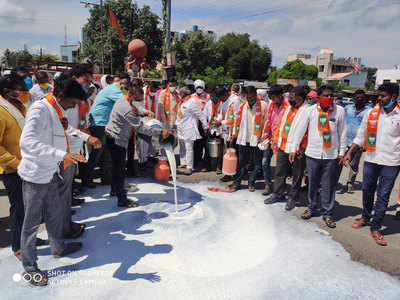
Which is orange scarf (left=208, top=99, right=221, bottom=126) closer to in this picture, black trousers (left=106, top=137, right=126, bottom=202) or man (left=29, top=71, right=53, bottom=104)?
black trousers (left=106, top=137, right=126, bottom=202)

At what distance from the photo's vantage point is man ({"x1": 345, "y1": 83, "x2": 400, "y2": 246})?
379 cm

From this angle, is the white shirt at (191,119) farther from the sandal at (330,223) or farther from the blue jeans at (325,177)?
the sandal at (330,223)

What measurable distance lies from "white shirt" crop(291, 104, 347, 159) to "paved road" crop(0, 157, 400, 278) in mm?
1115

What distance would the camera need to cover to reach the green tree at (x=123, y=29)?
2784 cm

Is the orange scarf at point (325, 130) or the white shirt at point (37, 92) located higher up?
the white shirt at point (37, 92)

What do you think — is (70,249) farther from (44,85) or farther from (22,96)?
(44,85)

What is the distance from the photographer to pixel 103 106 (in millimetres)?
5250

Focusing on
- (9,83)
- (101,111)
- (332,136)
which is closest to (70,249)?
(9,83)

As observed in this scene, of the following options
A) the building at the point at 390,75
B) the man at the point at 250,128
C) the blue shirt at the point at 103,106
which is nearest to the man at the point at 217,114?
the man at the point at 250,128

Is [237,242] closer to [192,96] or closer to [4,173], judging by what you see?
[4,173]

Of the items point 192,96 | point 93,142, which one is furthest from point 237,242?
point 192,96

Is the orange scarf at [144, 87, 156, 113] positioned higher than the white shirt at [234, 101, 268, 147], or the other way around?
the orange scarf at [144, 87, 156, 113]

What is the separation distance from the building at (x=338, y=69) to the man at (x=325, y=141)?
66.1 metres

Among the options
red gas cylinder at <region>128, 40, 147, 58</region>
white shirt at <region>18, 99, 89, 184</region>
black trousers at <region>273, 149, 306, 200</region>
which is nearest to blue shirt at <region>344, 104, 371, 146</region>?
black trousers at <region>273, 149, 306, 200</region>
